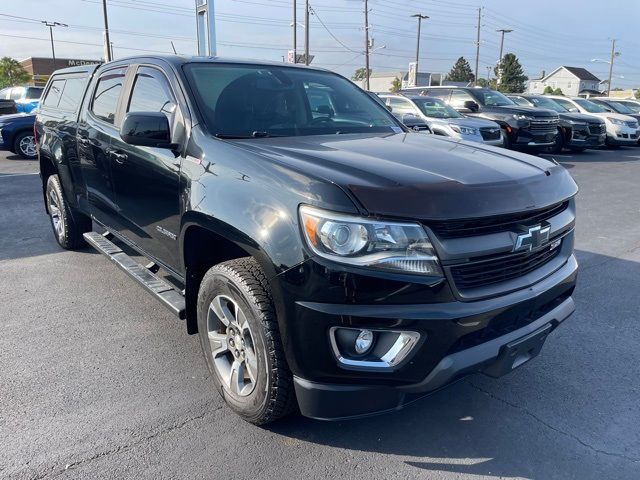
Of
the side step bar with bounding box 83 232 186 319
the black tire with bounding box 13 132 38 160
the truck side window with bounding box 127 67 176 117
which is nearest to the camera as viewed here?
the side step bar with bounding box 83 232 186 319

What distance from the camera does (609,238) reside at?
6.41 m

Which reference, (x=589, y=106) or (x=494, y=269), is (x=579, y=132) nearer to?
(x=589, y=106)

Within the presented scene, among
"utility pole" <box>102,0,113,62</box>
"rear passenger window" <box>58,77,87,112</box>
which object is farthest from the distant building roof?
"rear passenger window" <box>58,77,87,112</box>

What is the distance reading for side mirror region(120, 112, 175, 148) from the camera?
2969 millimetres

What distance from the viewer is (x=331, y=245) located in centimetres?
216

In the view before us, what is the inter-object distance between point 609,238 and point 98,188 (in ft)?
18.5

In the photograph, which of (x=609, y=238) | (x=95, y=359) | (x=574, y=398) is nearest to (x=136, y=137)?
(x=95, y=359)

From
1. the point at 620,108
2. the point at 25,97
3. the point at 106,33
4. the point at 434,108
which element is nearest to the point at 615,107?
the point at 620,108

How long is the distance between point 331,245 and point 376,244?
180 mm

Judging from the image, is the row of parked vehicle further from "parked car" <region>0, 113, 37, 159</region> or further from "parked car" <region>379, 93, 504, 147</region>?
"parked car" <region>0, 113, 37, 159</region>

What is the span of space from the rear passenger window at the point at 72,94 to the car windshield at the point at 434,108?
8926 millimetres

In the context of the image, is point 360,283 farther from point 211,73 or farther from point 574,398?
point 211,73

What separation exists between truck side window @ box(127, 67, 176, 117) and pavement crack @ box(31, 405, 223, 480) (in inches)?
69.4

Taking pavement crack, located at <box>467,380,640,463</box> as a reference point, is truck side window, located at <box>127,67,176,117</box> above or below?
above
